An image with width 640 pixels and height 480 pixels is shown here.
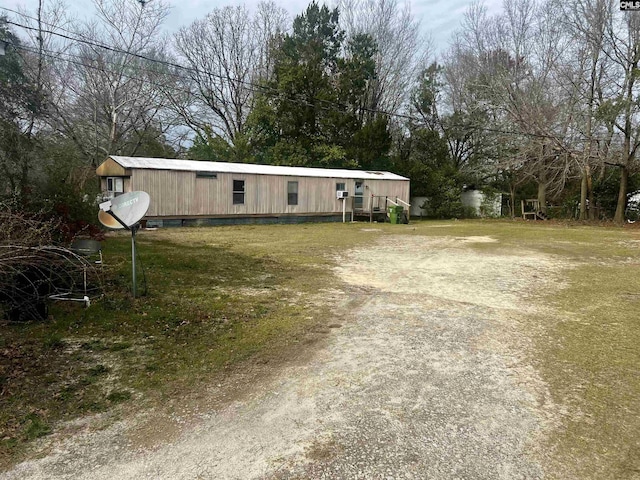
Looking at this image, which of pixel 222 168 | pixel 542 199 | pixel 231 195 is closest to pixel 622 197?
pixel 542 199

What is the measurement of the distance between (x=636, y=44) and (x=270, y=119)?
16.3 meters

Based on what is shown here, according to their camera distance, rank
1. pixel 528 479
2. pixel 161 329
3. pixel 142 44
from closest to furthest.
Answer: pixel 528 479 → pixel 161 329 → pixel 142 44

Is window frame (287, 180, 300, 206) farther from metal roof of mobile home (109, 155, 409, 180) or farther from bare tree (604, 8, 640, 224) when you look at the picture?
bare tree (604, 8, 640, 224)

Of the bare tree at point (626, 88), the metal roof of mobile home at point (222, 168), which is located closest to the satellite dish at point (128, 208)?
the metal roof of mobile home at point (222, 168)

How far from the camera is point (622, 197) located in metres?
18.6

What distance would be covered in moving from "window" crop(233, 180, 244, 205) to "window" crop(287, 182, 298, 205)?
2086 mm

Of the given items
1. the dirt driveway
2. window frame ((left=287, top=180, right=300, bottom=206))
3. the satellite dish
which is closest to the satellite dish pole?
the satellite dish

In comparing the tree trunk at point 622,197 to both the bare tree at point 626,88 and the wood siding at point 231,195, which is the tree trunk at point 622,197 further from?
the wood siding at point 231,195

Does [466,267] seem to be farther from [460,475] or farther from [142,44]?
[142,44]

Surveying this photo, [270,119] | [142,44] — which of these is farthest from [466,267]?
[142,44]

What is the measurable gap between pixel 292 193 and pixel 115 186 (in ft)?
22.1

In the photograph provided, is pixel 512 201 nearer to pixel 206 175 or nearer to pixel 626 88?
pixel 626 88

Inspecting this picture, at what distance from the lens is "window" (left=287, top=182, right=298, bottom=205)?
57.8 feet

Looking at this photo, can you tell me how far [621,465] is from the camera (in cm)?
209
